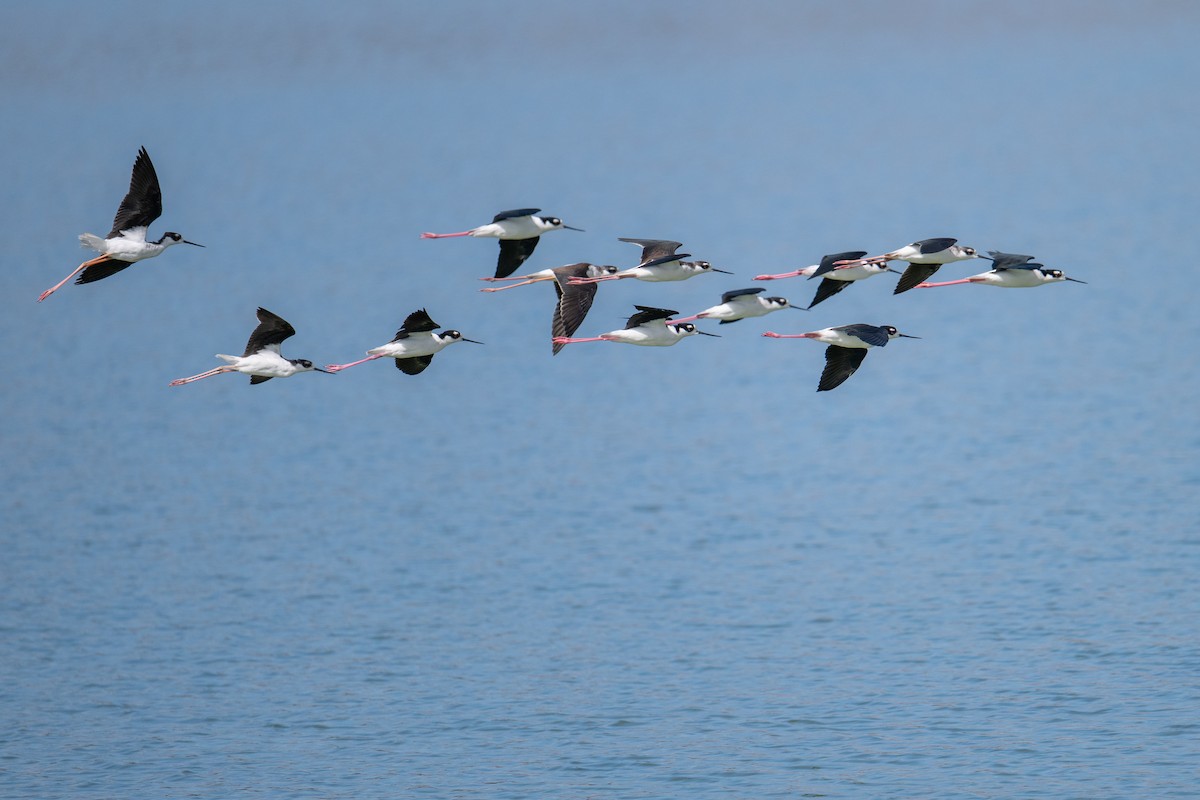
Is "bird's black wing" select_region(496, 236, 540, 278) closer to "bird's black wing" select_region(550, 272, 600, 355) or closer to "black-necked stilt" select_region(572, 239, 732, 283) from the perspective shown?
"bird's black wing" select_region(550, 272, 600, 355)

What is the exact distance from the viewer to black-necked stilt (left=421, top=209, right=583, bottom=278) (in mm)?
19938

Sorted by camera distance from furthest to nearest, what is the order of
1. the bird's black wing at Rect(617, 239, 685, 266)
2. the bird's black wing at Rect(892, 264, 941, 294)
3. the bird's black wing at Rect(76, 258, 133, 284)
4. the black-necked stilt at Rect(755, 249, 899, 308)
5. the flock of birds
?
the bird's black wing at Rect(617, 239, 685, 266) < the bird's black wing at Rect(892, 264, 941, 294) < the black-necked stilt at Rect(755, 249, 899, 308) < the flock of birds < the bird's black wing at Rect(76, 258, 133, 284)

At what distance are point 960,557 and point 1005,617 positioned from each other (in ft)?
12.5

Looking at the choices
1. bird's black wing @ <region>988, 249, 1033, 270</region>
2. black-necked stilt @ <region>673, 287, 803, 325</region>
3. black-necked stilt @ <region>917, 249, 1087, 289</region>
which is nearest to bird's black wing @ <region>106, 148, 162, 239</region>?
black-necked stilt @ <region>673, 287, 803, 325</region>

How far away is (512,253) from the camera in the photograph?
2083 centimetres

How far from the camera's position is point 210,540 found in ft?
125

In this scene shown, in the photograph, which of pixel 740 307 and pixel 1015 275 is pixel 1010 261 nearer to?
pixel 1015 275

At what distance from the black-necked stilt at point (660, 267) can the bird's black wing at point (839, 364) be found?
1586 millimetres

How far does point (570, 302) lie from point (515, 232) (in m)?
1.04

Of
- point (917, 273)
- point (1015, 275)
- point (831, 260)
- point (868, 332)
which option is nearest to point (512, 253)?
point (831, 260)

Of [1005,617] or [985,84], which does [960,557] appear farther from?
[985,84]

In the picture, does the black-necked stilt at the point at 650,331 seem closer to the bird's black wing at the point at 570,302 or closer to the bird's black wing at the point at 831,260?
the bird's black wing at the point at 570,302

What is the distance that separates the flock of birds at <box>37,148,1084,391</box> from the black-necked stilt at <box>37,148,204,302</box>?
0.01m

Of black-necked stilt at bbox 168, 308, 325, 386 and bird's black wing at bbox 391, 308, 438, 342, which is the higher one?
bird's black wing at bbox 391, 308, 438, 342
